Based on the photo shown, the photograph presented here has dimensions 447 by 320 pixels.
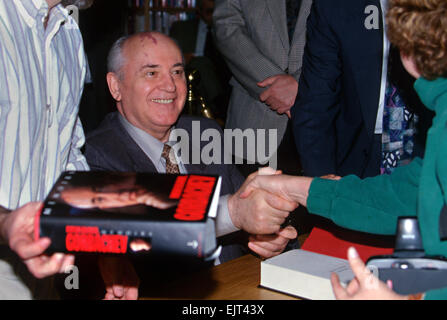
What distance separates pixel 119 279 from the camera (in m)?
1.40

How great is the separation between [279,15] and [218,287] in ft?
4.91

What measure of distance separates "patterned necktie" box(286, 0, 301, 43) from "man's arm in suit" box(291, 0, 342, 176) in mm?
358

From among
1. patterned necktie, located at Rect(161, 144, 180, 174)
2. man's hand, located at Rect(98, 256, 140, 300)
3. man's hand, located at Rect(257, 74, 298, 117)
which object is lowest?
man's hand, located at Rect(98, 256, 140, 300)

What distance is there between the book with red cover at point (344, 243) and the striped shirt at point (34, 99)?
749mm

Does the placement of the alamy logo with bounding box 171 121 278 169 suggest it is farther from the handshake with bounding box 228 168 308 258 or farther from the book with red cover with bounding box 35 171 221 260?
the book with red cover with bounding box 35 171 221 260

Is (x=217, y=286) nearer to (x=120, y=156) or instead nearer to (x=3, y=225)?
(x=3, y=225)

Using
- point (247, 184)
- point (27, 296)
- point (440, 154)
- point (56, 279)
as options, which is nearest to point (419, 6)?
point (440, 154)

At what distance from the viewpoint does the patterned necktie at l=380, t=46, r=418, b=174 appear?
6.12 ft

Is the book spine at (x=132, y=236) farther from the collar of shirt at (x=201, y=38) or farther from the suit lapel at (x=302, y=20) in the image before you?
the collar of shirt at (x=201, y=38)

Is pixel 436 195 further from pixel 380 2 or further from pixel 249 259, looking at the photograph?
pixel 380 2

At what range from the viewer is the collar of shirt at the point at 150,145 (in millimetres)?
1999

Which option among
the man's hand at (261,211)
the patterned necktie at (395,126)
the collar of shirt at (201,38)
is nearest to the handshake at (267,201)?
the man's hand at (261,211)

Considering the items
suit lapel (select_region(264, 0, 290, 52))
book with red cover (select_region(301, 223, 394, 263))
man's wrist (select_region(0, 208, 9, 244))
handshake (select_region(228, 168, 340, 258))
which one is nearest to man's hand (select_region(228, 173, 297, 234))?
handshake (select_region(228, 168, 340, 258))

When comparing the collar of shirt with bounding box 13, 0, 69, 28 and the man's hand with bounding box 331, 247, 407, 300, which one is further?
the collar of shirt with bounding box 13, 0, 69, 28
